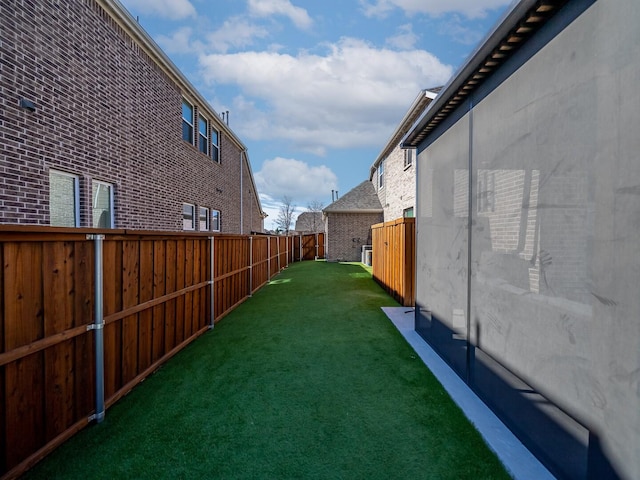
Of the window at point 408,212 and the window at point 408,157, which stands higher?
the window at point 408,157

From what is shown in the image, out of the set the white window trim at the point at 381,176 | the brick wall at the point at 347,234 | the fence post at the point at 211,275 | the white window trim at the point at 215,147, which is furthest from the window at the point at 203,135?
the white window trim at the point at 381,176

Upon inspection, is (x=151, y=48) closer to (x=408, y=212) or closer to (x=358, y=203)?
(x=408, y=212)

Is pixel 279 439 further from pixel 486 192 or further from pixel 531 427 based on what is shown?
pixel 486 192

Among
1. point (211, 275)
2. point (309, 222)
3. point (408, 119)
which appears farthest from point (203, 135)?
point (309, 222)

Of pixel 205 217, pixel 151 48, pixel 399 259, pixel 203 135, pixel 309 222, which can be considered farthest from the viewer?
pixel 309 222

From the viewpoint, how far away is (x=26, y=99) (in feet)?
16.0

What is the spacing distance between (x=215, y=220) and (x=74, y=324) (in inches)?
404

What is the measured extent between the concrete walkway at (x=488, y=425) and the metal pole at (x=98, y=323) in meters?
3.58

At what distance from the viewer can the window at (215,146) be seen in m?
12.4

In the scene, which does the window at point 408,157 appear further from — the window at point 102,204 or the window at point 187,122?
the window at point 102,204

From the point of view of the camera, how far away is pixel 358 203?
20.1 metres

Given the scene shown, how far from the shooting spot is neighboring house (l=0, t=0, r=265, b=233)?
4797 millimetres

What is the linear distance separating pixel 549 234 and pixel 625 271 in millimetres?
671

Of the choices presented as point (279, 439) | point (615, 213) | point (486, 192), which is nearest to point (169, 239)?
point (279, 439)
